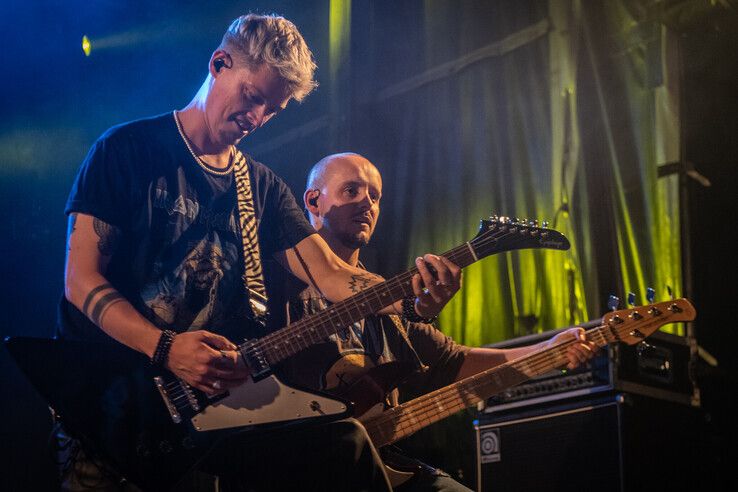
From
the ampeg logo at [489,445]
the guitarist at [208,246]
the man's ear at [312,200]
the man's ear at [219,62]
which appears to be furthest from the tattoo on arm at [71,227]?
the ampeg logo at [489,445]

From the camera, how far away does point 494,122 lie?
3594mm

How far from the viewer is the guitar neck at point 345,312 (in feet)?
7.83

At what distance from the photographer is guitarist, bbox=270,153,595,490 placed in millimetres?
2619

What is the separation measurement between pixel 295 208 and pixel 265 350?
0.60m

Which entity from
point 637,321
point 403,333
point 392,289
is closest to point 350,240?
point 403,333

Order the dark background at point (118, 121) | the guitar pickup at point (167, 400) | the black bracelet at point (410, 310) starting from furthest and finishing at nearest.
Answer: the dark background at point (118, 121)
the black bracelet at point (410, 310)
the guitar pickup at point (167, 400)

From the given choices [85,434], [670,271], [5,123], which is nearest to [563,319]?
[670,271]

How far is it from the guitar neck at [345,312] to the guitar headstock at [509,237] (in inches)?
1.8

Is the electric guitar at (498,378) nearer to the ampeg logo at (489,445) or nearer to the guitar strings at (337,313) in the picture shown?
the ampeg logo at (489,445)

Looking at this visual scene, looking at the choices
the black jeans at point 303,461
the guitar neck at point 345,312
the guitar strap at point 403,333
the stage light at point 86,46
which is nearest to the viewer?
the black jeans at point 303,461

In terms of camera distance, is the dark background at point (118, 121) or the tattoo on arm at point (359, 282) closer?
the tattoo on arm at point (359, 282)

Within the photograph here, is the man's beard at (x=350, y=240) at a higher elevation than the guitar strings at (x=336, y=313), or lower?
higher

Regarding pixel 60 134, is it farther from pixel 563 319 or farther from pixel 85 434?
pixel 563 319

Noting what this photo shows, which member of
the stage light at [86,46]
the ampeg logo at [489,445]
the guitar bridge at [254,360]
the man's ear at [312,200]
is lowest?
the ampeg logo at [489,445]
